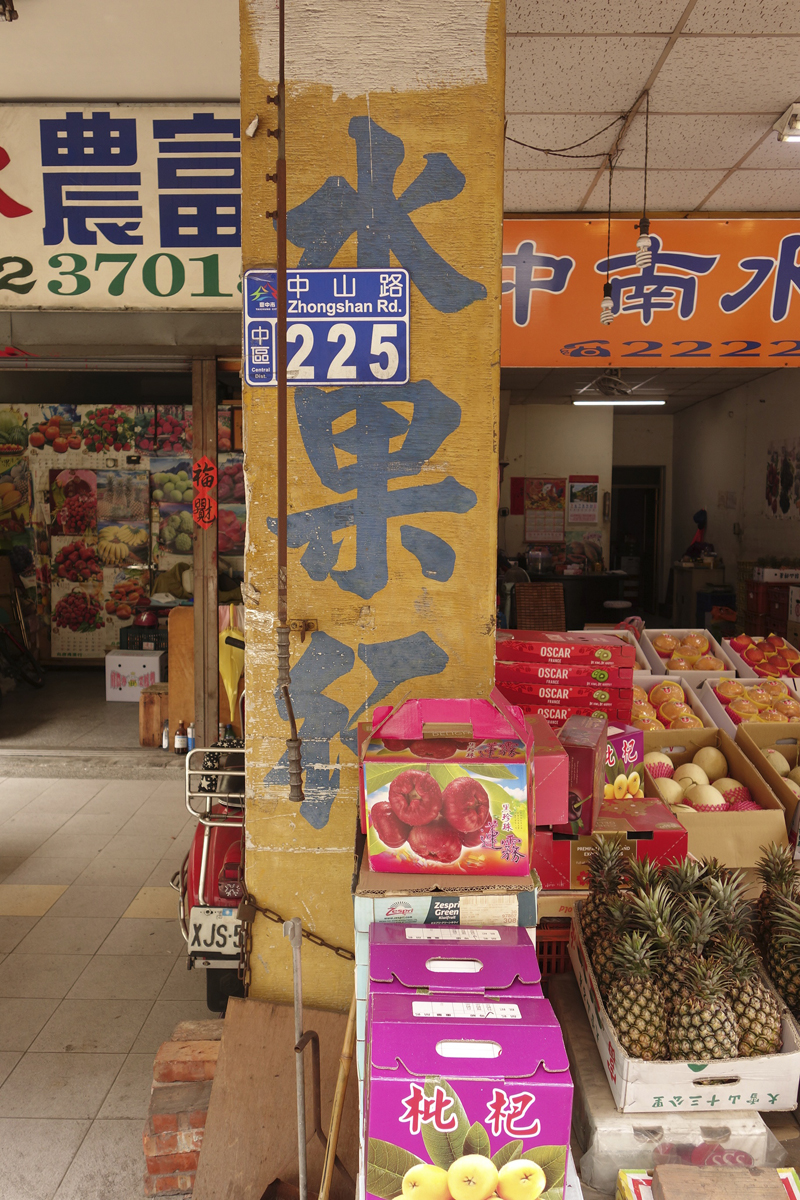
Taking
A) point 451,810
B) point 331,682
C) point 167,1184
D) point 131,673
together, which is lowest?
point 167,1184

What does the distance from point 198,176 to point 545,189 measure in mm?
2116

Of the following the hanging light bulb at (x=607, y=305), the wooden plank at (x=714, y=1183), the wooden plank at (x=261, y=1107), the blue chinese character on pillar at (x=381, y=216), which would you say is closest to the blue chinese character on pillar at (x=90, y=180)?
the blue chinese character on pillar at (x=381, y=216)

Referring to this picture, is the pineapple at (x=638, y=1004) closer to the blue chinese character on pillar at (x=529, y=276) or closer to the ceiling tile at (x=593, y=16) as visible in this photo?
the ceiling tile at (x=593, y=16)

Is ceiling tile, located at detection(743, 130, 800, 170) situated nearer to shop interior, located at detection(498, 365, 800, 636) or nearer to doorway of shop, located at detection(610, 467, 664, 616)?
shop interior, located at detection(498, 365, 800, 636)

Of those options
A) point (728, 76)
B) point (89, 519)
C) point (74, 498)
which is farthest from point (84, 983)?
point (74, 498)

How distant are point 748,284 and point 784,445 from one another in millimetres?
5562

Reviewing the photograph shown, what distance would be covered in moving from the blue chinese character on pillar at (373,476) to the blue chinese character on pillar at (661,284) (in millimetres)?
3321

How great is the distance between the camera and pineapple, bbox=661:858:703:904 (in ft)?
6.11

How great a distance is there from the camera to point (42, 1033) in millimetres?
2975

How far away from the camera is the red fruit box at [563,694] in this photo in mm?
2650

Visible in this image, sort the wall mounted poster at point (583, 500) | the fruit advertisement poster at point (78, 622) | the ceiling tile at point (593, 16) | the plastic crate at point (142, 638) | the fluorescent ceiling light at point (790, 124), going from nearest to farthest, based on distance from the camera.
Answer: the ceiling tile at point (593, 16) < the fluorescent ceiling light at point (790, 124) < the plastic crate at point (142, 638) < the fruit advertisement poster at point (78, 622) < the wall mounted poster at point (583, 500)

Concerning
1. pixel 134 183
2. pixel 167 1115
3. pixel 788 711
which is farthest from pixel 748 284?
pixel 167 1115

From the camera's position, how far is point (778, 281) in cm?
483

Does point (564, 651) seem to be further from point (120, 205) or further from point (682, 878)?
point (120, 205)
